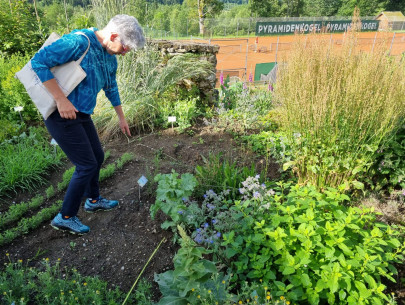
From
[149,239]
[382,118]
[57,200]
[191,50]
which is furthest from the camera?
[191,50]

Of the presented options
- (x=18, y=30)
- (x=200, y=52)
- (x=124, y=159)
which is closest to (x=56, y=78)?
(x=124, y=159)

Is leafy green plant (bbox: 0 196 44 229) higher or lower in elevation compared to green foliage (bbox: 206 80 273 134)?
lower

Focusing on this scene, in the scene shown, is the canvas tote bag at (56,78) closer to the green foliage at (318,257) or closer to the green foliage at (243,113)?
the green foliage at (318,257)

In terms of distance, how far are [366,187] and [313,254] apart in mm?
1715

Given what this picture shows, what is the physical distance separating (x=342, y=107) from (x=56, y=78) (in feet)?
7.90

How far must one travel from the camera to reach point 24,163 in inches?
126

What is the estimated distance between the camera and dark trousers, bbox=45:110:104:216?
2153 millimetres

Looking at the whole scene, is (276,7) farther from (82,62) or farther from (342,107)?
(82,62)

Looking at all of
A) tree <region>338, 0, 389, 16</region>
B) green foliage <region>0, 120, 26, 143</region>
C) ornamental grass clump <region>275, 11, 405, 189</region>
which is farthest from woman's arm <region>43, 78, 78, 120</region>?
tree <region>338, 0, 389, 16</region>

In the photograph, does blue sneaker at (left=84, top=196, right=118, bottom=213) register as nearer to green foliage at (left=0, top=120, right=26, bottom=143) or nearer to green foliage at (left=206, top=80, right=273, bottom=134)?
green foliage at (left=0, top=120, right=26, bottom=143)

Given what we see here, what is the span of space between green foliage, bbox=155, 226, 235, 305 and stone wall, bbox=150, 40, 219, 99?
412cm

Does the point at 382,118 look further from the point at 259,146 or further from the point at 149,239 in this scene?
the point at 149,239

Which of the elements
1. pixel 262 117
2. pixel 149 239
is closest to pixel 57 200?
pixel 149 239

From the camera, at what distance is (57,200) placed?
3.00m
